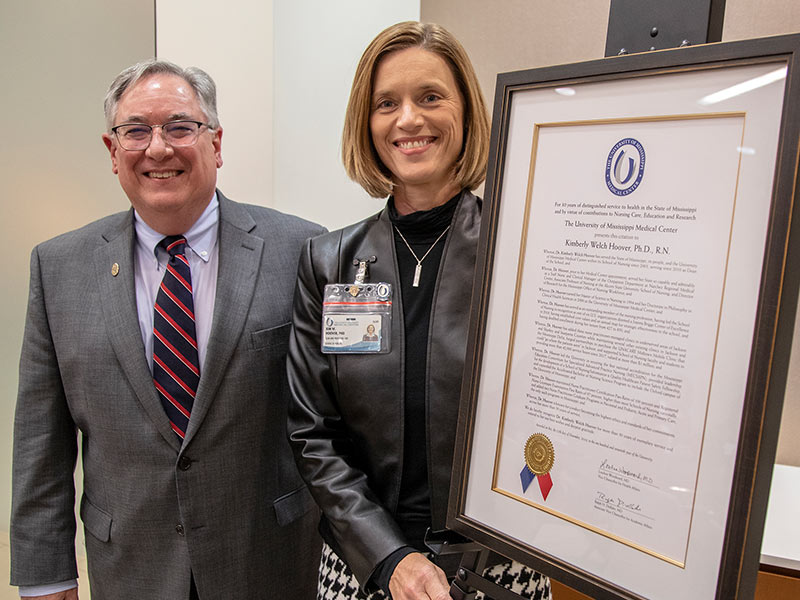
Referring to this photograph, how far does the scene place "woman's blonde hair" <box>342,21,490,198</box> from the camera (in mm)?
1303

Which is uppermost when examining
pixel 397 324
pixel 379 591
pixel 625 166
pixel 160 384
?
pixel 625 166

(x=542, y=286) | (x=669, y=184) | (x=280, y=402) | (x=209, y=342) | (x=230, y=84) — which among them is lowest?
(x=280, y=402)

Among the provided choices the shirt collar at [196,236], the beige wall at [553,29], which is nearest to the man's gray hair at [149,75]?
the shirt collar at [196,236]

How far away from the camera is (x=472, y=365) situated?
1032 mm

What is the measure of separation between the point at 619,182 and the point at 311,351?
2.50 feet

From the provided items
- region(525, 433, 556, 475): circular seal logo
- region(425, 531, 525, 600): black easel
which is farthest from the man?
region(525, 433, 556, 475): circular seal logo

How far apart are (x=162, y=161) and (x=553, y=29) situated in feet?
5.90

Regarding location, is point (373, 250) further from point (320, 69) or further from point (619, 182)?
point (320, 69)

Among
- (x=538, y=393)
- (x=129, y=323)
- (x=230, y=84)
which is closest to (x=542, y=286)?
(x=538, y=393)

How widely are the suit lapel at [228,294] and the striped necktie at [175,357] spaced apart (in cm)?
4

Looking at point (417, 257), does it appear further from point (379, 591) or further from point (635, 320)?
point (379, 591)

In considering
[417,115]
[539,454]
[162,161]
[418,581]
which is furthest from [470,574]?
[162,161]

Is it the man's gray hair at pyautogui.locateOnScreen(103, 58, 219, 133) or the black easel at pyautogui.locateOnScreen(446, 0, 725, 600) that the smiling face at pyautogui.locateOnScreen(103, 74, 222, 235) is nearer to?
the man's gray hair at pyautogui.locateOnScreen(103, 58, 219, 133)

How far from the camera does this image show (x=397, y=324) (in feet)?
4.30
